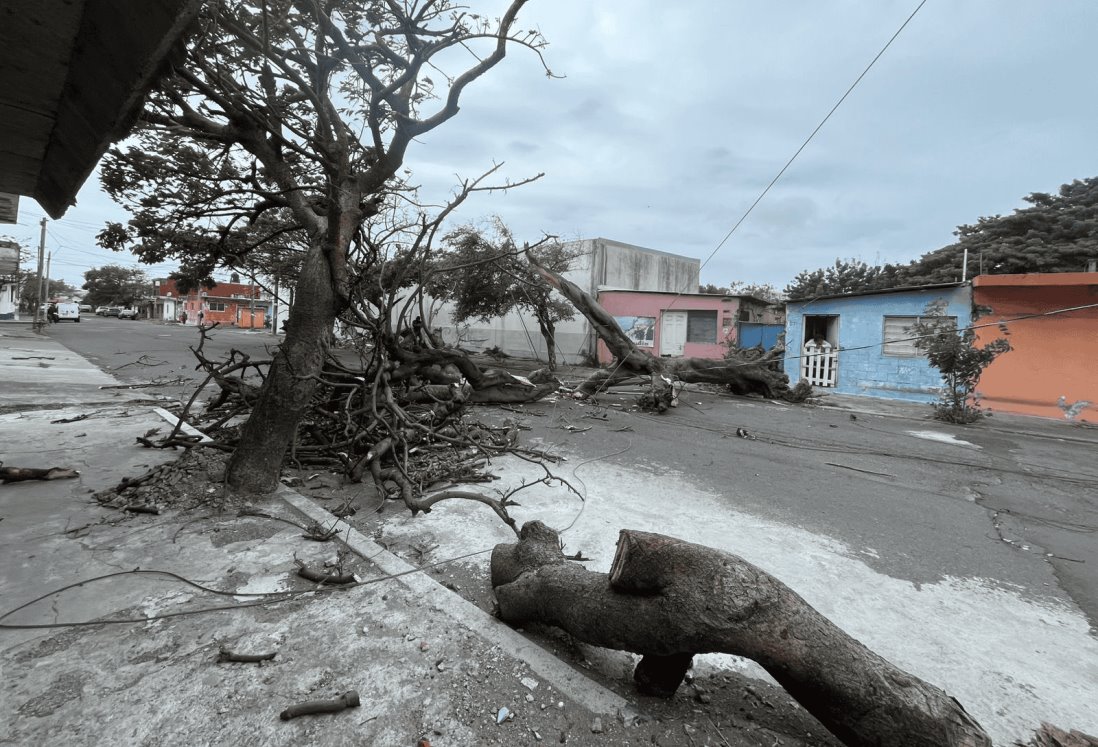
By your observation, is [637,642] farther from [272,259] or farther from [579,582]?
[272,259]

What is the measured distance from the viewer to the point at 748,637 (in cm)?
165

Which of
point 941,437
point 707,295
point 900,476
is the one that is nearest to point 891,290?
point 941,437

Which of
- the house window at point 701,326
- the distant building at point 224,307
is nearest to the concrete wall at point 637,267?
the house window at point 701,326

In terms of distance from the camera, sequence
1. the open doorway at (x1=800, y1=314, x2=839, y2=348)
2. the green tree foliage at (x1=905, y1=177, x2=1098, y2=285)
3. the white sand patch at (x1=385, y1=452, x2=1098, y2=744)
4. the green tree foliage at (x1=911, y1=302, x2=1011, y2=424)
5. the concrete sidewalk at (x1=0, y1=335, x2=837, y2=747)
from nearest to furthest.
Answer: the concrete sidewalk at (x1=0, y1=335, x2=837, y2=747) → the white sand patch at (x1=385, y1=452, x2=1098, y2=744) → the green tree foliage at (x1=911, y1=302, x2=1011, y2=424) → the open doorway at (x1=800, y1=314, x2=839, y2=348) → the green tree foliage at (x1=905, y1=177, x2=1098, y2=285)

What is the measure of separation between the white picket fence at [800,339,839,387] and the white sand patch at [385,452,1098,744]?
1199 centimetres

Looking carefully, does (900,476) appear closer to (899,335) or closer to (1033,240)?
(899,335)

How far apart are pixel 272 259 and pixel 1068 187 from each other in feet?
96.8

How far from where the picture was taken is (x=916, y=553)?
11.5 feet

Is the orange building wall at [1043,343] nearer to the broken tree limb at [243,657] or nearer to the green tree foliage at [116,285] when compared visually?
the broken tree limb at [243,657]

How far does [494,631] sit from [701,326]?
19.0m

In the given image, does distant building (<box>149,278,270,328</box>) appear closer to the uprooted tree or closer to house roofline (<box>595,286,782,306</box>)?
house roofline (<box>595,286,782,306</box>)

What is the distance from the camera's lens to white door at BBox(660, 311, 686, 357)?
67.2 feet

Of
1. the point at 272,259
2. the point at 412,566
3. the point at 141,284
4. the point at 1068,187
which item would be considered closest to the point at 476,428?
the point at 412,566

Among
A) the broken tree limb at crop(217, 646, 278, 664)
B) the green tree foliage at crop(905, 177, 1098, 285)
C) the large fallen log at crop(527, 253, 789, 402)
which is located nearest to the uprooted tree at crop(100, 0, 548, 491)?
the broken tree limb at crop(217, 646, 278, 664)
